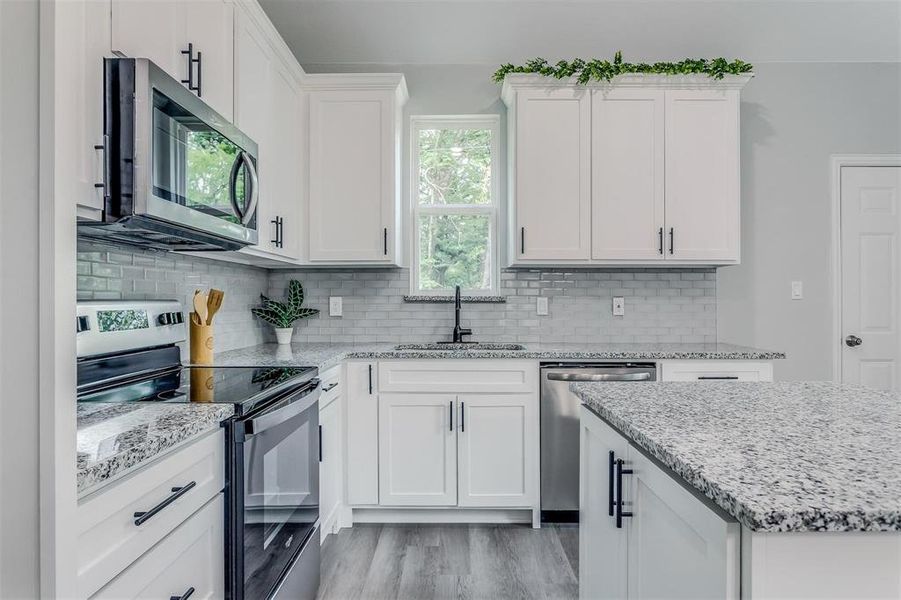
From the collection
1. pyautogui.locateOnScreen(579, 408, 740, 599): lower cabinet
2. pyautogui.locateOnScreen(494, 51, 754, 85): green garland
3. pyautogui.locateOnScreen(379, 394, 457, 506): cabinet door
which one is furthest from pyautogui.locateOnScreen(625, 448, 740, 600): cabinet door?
pyautogui.locateOnScreen(494, 51, 754, 85): green garland

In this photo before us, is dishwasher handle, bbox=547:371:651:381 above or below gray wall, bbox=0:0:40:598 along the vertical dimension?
below

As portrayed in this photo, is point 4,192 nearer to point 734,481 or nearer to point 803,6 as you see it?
point 734,481

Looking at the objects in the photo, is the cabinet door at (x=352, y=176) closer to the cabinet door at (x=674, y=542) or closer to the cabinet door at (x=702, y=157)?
the cabinet door at (x=702, y=157)

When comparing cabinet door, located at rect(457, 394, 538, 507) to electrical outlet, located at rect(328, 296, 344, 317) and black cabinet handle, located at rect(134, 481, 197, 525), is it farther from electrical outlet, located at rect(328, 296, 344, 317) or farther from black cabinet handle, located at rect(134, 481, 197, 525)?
black cabinet handle, located at rect(134, 481, 197, 525)

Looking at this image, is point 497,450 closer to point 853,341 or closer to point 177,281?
point 177,281

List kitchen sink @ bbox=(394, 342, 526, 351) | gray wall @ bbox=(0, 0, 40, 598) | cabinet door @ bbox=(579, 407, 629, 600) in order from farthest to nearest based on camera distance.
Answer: kitchen sink @ bbox=(394, 342, 526, 351)
cabinet door @ bbox=(579, 407, 629, 600)
gray wall @ bbox=(0, 0, 40, 598)

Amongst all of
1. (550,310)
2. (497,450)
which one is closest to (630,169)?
(550,310)

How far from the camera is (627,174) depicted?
2.81 meters

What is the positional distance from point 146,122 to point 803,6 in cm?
321

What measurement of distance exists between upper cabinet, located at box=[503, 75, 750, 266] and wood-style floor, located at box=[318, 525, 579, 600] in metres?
1.48

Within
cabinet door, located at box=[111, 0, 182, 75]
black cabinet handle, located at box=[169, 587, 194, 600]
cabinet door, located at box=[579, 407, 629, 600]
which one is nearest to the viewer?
black cabinet handle, located at box=[169, 587, 194, 600]

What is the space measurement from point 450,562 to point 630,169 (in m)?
2.22

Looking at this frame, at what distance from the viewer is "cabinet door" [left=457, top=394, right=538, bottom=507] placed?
2555 mm

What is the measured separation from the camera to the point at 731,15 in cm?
275
